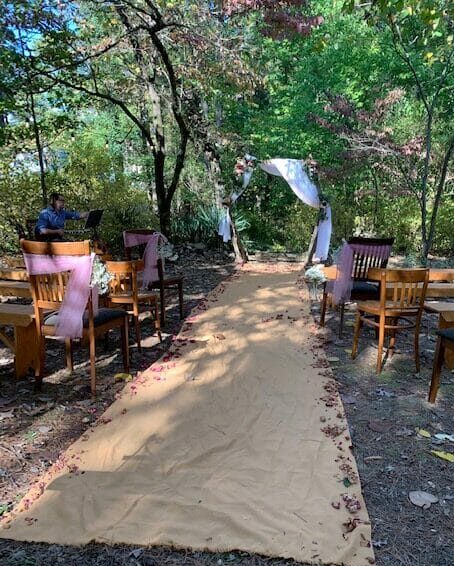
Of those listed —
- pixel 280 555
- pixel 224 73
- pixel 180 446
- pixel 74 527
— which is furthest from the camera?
pixel 224 73

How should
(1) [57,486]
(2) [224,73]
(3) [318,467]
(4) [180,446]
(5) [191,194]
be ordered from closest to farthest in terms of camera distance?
(1) [57,486], (3) [318,467], (4) [180,446], (2) [224,73], (5) [191,194]

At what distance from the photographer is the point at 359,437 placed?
272cm

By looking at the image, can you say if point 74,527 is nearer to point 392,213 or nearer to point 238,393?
point 238,393

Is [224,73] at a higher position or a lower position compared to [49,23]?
lower

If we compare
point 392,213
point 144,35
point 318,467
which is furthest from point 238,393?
point 392,213

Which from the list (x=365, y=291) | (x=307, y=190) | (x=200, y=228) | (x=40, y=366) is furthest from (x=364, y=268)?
(x=200, y=228)

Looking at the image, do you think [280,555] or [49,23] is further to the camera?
[49,23]

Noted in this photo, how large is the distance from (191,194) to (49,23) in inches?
222

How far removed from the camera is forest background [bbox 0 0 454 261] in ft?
22.3

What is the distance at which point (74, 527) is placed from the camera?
6.26ft

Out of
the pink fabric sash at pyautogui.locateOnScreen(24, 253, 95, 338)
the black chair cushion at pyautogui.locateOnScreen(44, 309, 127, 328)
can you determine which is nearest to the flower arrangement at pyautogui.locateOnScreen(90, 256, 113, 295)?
the pink fabric sash at pyautogui.locateOnScreen(24, 253, 95, 338)

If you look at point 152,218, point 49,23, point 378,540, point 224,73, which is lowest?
point 378,540

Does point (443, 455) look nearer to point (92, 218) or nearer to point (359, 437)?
point (359, 437)

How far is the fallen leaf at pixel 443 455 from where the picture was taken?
2.48 meters
